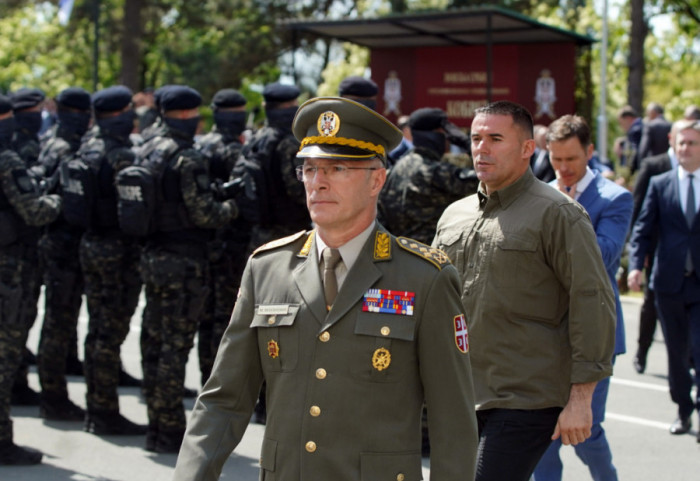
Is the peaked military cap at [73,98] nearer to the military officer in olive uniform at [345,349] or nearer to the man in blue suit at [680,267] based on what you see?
the man in blue suit at [680,267]

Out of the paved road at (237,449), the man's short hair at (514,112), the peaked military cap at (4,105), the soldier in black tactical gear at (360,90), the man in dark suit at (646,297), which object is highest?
the soldier in black tactical gear at (360,90)

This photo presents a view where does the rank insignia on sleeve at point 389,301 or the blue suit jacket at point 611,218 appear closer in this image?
the rank insignia on sleeve at point 389,301

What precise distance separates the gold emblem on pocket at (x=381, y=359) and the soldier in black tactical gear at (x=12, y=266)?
4211 millimetres

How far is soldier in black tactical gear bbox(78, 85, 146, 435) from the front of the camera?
286 inches

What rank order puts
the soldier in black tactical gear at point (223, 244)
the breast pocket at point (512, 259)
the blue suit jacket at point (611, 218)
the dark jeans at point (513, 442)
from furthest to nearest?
the soldier in black tactical gear at point (223, 244), the blue suit jacket at point (611, 218), the breast pocket at point (512, 259), the dark jeans at point (513, 442)

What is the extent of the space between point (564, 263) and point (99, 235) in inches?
165

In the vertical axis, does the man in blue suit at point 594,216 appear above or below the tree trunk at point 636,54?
below

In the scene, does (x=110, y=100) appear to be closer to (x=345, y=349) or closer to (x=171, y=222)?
(x=171, y=222)

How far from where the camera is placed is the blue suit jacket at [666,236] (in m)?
7.37

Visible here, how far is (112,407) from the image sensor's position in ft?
24.0

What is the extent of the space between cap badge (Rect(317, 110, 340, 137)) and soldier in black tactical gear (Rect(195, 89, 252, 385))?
4911mm

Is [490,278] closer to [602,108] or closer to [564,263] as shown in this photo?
[564,263]

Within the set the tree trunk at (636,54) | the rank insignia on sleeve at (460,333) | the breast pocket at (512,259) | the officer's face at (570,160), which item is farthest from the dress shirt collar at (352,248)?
the tree trunk at (636,54)

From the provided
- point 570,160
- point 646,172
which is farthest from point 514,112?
point 646,172
